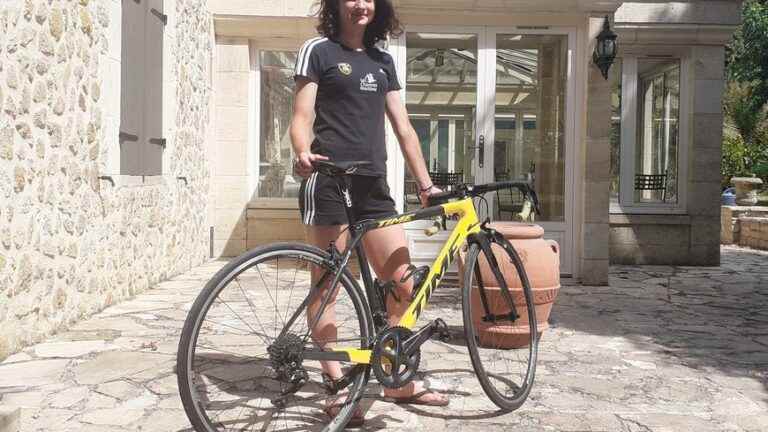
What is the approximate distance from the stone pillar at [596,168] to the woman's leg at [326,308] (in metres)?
4.75

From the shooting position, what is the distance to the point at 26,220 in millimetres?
4449

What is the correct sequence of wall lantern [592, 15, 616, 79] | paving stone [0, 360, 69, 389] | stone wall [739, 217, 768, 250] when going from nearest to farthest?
paving stone [0, 360, 69, 389] < wall lantern [592, 15, 616, 79] < stone wall [739, 217, 768, 250]

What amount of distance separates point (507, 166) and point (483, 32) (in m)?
1.31

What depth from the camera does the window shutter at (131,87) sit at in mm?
6211

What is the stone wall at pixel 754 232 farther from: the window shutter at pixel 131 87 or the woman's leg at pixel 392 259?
the woman's leg at pixel 392 259

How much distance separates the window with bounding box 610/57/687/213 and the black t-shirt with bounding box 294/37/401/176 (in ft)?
24.2

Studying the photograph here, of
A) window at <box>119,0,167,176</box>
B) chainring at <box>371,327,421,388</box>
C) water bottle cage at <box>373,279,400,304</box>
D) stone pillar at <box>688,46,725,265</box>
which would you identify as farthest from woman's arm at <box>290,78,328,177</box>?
stone pillar at <box>688,46,725,265</box>

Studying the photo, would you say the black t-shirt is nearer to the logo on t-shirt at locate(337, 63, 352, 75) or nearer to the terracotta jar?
the logo on t-shirt at locate(337, 63, 352, 75)

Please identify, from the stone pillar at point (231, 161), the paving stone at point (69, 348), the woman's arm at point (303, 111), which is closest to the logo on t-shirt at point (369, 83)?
the woman's arm at point (303, 111)

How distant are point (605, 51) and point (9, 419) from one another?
597cm

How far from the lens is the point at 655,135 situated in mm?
10094

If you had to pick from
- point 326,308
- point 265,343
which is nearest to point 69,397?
point 265,343

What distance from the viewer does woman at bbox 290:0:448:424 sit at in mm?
3031

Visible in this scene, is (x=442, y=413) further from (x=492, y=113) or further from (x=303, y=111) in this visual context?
(x=492, y=113)
